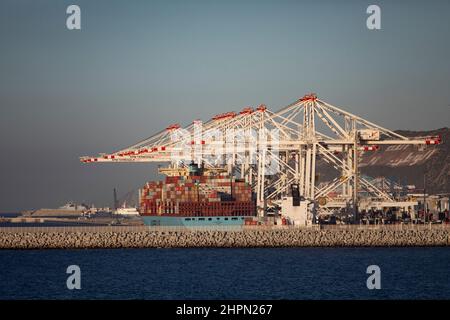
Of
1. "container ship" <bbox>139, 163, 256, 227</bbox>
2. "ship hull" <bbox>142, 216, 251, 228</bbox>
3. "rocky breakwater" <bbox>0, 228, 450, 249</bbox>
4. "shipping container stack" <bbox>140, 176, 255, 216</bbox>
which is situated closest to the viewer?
"rocky breakwater" <bbox>0, 228, 450, 249</bbox>

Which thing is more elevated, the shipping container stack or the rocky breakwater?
the shipping container stack

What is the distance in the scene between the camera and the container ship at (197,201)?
363 ft

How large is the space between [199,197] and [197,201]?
1.00 m

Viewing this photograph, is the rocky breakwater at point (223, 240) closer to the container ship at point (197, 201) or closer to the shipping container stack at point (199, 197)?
the container ship at point (197, 201)

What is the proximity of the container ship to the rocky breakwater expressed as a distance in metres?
21.9

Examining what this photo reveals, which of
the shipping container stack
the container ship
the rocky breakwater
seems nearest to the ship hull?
the container ship

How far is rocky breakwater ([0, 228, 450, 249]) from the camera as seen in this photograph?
273 feet

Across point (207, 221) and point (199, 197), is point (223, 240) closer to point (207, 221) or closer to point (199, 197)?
point (207, 221)

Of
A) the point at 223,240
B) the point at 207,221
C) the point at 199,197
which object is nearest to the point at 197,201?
the point at 199,197

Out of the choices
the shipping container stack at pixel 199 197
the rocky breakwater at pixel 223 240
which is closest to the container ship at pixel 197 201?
the shipping container stack at pixel 199 197

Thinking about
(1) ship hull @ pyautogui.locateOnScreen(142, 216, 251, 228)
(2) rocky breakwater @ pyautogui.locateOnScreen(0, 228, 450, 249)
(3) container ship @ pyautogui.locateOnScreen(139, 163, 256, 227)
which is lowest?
(2) rocky breakwater @ pyautogui.locateOnScreen(0, 228, 450, 249)

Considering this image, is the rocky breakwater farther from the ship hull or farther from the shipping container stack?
the shipping container stack
